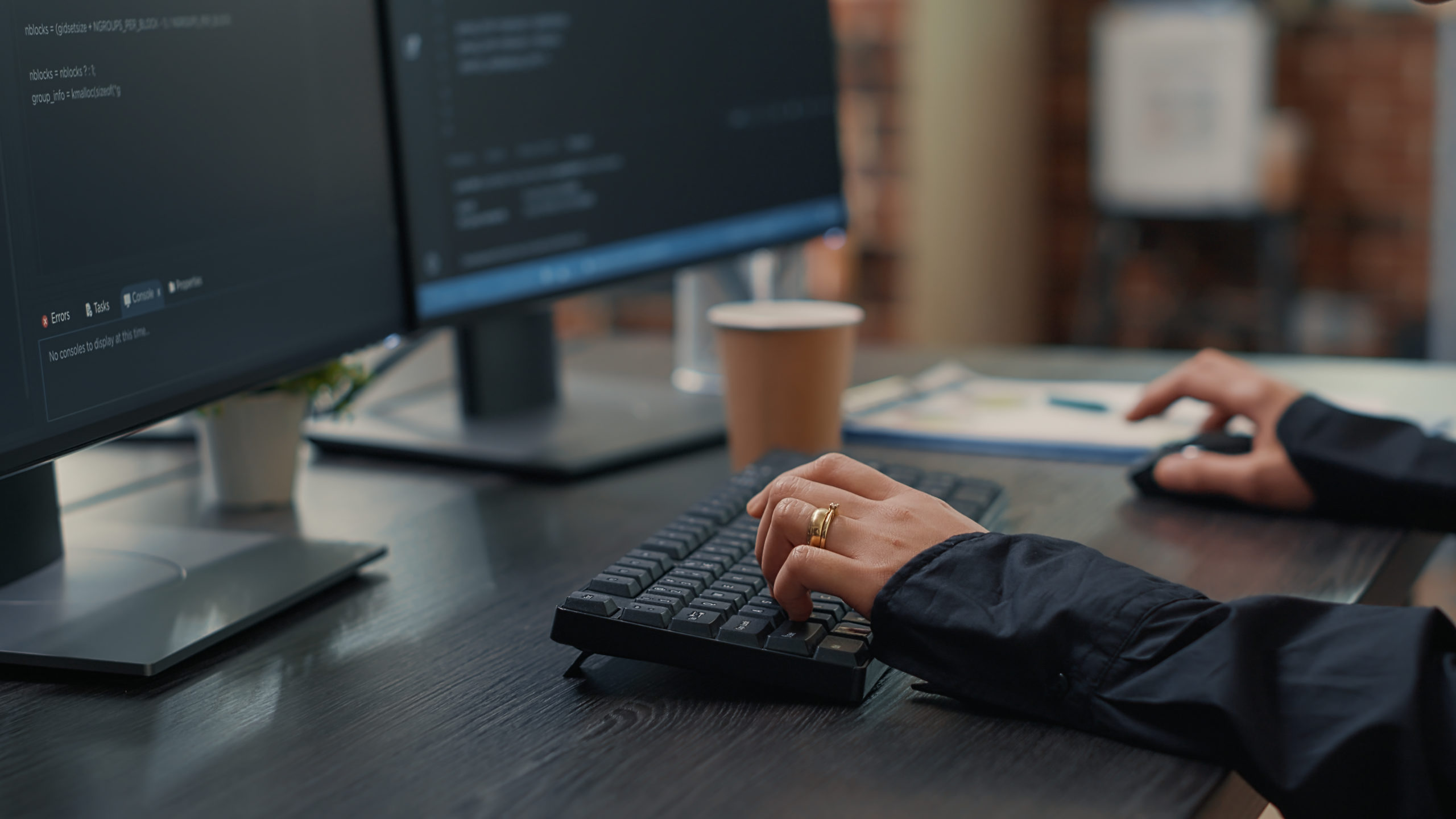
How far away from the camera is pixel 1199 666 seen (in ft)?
1.82

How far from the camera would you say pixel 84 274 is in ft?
2.12

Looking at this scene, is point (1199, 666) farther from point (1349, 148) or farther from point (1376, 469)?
point (1349, 148)

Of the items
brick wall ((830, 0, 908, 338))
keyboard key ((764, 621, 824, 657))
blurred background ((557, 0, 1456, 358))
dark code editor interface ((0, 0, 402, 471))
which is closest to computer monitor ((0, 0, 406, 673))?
dark code editor interface ((0, 0, 402, 471))

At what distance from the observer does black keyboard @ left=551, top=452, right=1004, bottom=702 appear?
586 millimetres

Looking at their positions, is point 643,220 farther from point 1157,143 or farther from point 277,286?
point 1157,143

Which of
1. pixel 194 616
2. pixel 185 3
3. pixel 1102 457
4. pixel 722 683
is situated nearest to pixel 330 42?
pixel 185 3

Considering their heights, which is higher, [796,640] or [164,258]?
[164,258]

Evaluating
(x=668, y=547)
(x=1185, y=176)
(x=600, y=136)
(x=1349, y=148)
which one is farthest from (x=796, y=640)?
(x=1349, y=148)

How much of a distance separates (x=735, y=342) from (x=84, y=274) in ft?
1.46

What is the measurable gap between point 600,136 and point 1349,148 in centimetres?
335

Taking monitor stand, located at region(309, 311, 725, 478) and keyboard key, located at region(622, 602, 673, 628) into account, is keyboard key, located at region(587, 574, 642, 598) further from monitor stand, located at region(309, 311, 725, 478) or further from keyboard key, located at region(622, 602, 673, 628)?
monitor stand, located at region(309, 311, 725, 478)

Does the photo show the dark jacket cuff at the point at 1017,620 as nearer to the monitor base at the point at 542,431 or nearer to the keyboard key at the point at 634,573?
the keyboard key at the point at 634,573

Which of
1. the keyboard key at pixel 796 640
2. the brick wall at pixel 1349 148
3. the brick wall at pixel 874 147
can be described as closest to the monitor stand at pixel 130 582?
the keyboard key at pixel 796 640

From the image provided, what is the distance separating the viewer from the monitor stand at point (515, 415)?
102cm
